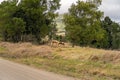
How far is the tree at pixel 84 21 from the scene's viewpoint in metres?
43.3

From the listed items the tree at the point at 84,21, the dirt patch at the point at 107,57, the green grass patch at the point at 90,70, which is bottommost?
the green grass patch at the point at 90,70

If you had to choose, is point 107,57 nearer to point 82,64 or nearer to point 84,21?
point 82,64

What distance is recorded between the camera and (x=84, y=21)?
143 ft

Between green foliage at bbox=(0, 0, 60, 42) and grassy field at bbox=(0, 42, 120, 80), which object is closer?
grassy field at bbox=(0, 42, 120, 80)

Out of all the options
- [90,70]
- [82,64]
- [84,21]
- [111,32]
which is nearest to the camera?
[90,70]

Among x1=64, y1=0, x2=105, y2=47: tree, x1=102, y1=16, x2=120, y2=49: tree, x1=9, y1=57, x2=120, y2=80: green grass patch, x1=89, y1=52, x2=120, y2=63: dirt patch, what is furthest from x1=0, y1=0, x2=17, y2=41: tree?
x1=102, y1=16, x2=120, y2=49: tree

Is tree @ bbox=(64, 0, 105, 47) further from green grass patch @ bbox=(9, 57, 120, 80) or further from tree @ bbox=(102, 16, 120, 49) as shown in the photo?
tree @ bbox=(102, 16, 120, 49)

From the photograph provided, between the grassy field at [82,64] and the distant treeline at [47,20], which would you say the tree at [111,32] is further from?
the grassy field at [82,64]

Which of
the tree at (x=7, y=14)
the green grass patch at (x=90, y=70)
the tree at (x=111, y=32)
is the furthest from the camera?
the tree at (x=111, y=32)

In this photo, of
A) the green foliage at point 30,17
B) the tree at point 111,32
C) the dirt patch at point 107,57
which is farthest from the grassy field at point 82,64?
the tree at point 111,32

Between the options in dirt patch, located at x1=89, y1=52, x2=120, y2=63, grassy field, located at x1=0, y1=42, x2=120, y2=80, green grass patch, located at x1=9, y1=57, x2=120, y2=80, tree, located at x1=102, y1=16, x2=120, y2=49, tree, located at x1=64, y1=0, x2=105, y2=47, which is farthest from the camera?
tree, located at x1=102, y1=16, x2=120, y2=49

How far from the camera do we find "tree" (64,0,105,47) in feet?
142

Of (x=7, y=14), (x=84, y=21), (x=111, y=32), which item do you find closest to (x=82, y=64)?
(x=84, y=21)

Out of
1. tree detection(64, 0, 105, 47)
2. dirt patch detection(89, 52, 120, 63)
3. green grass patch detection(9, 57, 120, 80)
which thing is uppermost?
tree detection(64, 0, 105, 47)
